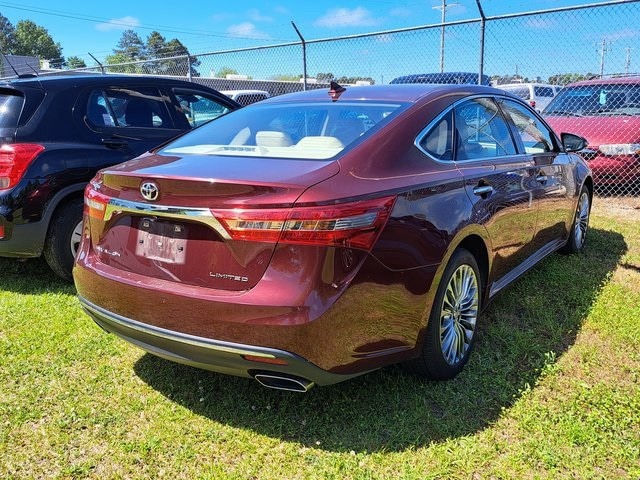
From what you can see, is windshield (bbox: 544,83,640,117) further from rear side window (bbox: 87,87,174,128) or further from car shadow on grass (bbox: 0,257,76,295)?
car shadow on grass (bbox: 0,257,76,295)

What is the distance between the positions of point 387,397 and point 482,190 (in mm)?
1243

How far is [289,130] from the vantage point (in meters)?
3.10

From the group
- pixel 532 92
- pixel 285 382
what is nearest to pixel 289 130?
pixel 285 382

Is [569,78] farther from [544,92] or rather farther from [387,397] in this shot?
[387,397]

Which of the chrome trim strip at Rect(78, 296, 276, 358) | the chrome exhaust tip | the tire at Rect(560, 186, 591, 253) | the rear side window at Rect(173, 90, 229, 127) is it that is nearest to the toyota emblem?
the chrome trim strip at Rect(78, 296, 276, 358)

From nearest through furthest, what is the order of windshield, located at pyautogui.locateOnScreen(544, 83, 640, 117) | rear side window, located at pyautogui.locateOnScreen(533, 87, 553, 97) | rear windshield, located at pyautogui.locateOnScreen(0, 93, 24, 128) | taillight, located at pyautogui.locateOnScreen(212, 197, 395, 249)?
1. taillight, located at pyautogui.locateOnScreen(212, 197, 395, 249)
2. rear windshield, located at pyautogui.locateOnScreen(0, 93, 24, 128)
3. windshield, located at pyautogui.locateOnScreen(544, 83, 640, 117)
4. rear side window, located at pyautogui.locateOnScreen(533, 87, 553, 97)

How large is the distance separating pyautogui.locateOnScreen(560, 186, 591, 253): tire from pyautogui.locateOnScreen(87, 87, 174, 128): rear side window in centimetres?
391

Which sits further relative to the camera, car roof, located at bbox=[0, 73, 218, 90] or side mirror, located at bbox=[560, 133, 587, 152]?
side mirror, located at bbox=[560, 133, 587, 152]

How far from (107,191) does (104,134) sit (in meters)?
2.16

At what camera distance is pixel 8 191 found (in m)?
3.92

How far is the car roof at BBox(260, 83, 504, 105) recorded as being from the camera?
3105 millimetres

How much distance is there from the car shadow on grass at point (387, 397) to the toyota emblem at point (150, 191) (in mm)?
1118

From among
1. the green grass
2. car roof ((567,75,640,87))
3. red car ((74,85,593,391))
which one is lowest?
the green grass

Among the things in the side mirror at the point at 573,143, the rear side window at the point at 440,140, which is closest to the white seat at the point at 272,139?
the rear side window at the point at 440,140
